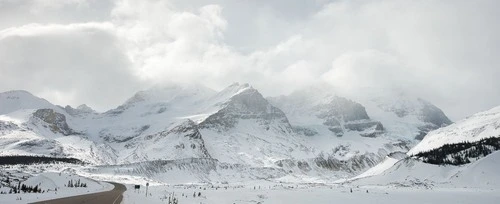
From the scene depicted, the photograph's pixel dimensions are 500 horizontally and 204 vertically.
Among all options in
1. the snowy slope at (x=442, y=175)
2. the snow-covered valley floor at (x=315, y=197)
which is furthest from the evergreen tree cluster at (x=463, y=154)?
the snow-covered valley floor at (x=315, y=197)

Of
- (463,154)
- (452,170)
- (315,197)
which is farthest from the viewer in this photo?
(463,154)

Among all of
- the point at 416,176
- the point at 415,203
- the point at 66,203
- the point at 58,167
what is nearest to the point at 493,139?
the point at 416,176

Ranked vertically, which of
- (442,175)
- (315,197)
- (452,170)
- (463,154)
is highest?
(463,154)

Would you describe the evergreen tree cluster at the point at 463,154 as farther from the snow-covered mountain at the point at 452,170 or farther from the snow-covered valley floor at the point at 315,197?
the snow-covered valley floor at the point at 315,197

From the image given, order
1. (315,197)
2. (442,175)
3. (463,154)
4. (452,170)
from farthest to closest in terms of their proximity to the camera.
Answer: (463,154) → (452,170) → (442,175) → (315,197)

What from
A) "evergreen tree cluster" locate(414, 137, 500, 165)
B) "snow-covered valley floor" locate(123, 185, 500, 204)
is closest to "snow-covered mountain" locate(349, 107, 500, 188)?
"evergreen tree cluster" locate(414, 137, 500, 165)

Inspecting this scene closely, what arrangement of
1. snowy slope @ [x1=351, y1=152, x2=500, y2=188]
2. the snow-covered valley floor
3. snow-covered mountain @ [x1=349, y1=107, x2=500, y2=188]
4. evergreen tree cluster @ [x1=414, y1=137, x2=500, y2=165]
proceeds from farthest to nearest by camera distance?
1. evergreen tree cluster @ [x1=414, y1=137, x2=500, y2=165]
2. snow-covered mountain @ [x1=349, y1=107, x2=500, y2=188]
3. snowy slope @ [x1=351, y1=152, x2=500, y2=188]
4. the snow-covered valley floor

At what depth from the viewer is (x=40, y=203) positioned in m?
44.8

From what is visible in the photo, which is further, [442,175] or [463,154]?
[463,154]

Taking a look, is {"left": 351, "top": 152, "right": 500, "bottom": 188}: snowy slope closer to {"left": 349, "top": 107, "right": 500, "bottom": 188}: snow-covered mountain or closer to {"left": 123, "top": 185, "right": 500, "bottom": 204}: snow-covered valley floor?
{"left": 349, "top": 107, "right": 500, "bottom": 188}: snow-covered mountain

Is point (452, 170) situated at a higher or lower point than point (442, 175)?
higher

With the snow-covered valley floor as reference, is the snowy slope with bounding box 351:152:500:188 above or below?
above

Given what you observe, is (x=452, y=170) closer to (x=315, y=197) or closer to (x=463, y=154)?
(x=463, y=154)

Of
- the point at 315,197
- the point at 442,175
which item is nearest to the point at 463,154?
the point at 442,175
